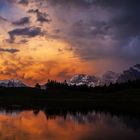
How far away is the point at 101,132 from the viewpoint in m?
49.0

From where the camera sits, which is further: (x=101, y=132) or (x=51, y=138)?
(x=101, y=132)

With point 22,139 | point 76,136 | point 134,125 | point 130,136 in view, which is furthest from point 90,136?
point 134,125

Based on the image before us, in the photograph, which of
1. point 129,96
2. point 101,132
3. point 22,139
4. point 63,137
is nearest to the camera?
point 22,139

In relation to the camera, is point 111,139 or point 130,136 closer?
point 111,139

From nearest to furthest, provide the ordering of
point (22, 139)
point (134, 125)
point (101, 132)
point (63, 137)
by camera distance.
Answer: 1. point (22, 139)
2. point (63, 137)
3. point (101, 132)
4. point (134, 125)

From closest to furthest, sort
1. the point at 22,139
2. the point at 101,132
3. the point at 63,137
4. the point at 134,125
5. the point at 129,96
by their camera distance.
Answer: the point at 22,139, the point at 63,137, the point at 101,132, the point at 134,125, the point at 129,96

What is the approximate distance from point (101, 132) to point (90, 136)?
15.0 ft

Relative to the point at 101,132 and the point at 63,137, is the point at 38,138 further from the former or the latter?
the point at 101,132

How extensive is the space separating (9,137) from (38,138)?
3461mm

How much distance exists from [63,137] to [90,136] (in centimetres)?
345

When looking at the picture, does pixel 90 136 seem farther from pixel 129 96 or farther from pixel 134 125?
pixel 129 96

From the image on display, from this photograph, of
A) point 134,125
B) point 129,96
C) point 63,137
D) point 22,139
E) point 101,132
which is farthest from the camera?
point 129,96

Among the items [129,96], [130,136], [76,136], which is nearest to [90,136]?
[76,136]

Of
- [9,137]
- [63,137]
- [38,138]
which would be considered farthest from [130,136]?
[9,137]
